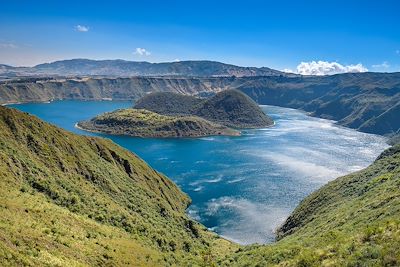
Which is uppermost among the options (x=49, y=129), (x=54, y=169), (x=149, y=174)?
(x=49, y=129)

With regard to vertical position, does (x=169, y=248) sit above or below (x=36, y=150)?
below

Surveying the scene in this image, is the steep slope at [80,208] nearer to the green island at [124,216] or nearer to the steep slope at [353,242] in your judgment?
the green island at [124,216]

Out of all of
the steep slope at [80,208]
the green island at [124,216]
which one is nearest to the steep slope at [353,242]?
the green island at [124,216]

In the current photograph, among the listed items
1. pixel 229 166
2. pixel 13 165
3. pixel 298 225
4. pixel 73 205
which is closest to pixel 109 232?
pixel 73 205

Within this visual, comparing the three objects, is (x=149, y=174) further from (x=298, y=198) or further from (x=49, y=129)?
(x=298, y=198)

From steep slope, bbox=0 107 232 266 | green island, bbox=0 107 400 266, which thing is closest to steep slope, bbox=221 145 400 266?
green island, bbox=0 107 400 266

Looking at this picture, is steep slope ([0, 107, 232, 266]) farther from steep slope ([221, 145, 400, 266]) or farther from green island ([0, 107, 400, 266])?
steep slope ([221, 145, 400, 266])
